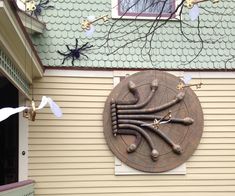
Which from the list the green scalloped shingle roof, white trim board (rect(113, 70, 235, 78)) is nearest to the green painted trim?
the green scalloped shingle roof

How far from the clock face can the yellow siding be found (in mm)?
179

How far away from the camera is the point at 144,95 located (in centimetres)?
944

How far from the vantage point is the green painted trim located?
20.8 feet

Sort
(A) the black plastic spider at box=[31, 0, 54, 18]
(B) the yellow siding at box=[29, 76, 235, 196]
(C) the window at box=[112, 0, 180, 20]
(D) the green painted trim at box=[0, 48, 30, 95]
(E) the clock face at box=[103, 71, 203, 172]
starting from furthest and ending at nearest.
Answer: (C) the window at box=[112, 0, 180, 20] → (A) the black plastic spider at box=[31, 0, 54, 18] → (E) the clock face at box=[103, 71, 203, 172] → (B) the yellow siding at box=[29, 76, 235, 196] → (D) the green painted trim at box=[0, 48, 30, 95]

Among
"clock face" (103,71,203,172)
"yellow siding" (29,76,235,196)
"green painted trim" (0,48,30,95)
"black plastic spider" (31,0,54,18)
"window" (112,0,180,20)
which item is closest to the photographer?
"green painted trim" (0,48,30,95)

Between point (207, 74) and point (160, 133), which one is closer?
point (160, 133)

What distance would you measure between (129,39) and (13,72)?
2.95 metres

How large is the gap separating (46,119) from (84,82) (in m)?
0.92

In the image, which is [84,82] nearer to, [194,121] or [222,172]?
[194,121]

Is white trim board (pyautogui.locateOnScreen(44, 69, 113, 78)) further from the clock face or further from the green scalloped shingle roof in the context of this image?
the clock face

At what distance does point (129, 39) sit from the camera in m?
9.52

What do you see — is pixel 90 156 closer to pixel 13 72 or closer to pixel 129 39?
pixel 129 39

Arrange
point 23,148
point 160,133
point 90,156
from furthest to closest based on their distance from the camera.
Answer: point 160,133 → point 90,156 → point 23,148

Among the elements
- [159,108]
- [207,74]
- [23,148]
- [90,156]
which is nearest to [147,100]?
[159,108]
